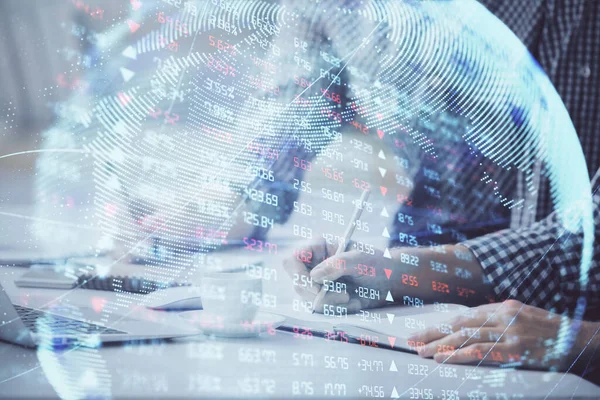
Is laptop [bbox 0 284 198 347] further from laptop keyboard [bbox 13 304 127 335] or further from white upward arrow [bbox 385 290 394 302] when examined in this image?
white upward arrow [bbox 385 290 394 302]

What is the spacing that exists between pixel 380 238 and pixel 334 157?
0.08 meters

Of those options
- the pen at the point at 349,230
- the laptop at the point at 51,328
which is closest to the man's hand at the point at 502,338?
the pen at the point at 349,230

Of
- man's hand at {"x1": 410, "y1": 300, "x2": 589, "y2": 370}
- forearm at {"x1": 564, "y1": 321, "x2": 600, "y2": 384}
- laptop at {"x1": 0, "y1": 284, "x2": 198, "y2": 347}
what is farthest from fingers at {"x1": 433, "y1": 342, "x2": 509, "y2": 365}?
laptop at {"x1": 0, "y1": 284, "x2": 198, "y2": 347}

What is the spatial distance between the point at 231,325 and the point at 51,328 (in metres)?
0.12

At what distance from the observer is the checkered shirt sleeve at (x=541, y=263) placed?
1.66 ft

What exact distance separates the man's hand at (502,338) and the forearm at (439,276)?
0.02m

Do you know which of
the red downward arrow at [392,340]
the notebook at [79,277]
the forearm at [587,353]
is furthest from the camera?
the forearm at [587,353]

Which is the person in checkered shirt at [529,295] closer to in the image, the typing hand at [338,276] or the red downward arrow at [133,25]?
the typing hand at [338,276]

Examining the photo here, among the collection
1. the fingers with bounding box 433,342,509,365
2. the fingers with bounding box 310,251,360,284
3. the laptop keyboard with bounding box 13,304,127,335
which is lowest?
the fingers with bounding box 433,342,509,365

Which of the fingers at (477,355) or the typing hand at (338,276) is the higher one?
the typing hand at (338,276)

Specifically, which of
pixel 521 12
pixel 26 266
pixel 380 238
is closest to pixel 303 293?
pixel 380 238

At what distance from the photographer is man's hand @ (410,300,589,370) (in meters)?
0.45

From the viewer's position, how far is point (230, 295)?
1.15 ft

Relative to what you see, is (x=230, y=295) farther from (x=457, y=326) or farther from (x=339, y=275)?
(x=457, y=326)
